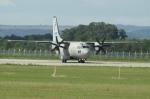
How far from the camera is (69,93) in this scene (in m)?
30.2

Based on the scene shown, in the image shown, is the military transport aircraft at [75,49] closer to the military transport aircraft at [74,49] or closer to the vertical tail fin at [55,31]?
the military transport aircraft at [74,49]

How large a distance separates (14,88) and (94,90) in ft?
13.5

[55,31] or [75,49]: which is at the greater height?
[55,31]

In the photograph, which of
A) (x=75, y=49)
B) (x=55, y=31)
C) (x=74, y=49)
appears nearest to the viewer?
(x=75, y=49)

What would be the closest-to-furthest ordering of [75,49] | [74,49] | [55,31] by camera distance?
1. [75,49]
2. [74,49]
3. [55,31]

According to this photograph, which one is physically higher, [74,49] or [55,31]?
[55,31]

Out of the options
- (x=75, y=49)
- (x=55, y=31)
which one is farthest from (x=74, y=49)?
(x=55, y=31)

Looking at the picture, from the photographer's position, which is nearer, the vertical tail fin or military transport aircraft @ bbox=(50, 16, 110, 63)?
military transport aircraft @ bbox=(50, 16, 110, 63)

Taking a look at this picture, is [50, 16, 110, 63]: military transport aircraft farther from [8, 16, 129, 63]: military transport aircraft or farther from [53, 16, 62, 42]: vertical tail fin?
[53, 16, 62, 42]: vertical tail fin

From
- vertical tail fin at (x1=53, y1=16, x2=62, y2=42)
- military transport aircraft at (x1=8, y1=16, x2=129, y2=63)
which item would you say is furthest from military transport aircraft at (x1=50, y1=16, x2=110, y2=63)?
vertical tail fin at (x1=53, y1=16, x2=62, y2=42)

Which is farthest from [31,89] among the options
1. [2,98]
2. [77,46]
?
[77,46]

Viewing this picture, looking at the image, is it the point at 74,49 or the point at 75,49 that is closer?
the point at 75,49

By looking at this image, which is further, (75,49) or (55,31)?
(55,31)

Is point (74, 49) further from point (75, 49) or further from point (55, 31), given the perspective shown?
point (55, 31)
